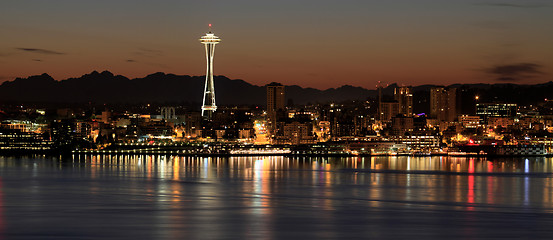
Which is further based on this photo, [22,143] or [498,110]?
[498,110]

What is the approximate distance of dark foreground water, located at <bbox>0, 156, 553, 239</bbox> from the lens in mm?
17812

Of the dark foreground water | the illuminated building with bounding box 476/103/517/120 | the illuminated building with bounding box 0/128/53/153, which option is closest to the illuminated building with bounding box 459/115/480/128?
the illuminated building with bounding box 476/103/517/120

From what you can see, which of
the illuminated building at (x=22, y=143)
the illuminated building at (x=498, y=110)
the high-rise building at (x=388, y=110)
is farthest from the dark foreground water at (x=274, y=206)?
the high-rise building at (x=388, y=110)

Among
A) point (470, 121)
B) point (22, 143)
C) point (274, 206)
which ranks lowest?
point (274, 206)

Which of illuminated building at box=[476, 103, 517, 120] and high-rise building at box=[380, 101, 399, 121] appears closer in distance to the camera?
illuminated building at box=[476, 103, 517, 120]

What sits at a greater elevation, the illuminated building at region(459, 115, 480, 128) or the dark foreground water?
the illuminated building at region(459, 115, 480, 128)

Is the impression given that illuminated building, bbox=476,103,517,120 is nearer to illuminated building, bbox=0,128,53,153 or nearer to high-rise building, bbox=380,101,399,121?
high-rise building, bbox=380,101,399,121

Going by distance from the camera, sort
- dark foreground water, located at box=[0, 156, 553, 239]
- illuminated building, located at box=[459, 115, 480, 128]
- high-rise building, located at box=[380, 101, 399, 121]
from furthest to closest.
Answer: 1. high-rise building, located at box=[380, 101, 399, 121]
2. illuminated building, located at box=[459, 115, 480, 128]
3. dark foreground water, located at box=[0, 156, 553, 239]

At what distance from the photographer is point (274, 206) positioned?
885 inches

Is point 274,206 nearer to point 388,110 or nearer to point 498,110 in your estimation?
point 388,110

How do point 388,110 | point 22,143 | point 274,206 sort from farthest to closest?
point 388,110 < point 22,143 < point 274,206

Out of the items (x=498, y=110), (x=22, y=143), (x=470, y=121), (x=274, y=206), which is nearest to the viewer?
(x=274, y=206)

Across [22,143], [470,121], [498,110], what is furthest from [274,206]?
[498,110]

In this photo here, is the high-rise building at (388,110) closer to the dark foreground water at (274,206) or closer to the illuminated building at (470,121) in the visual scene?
the illuminated building at (470,121)
